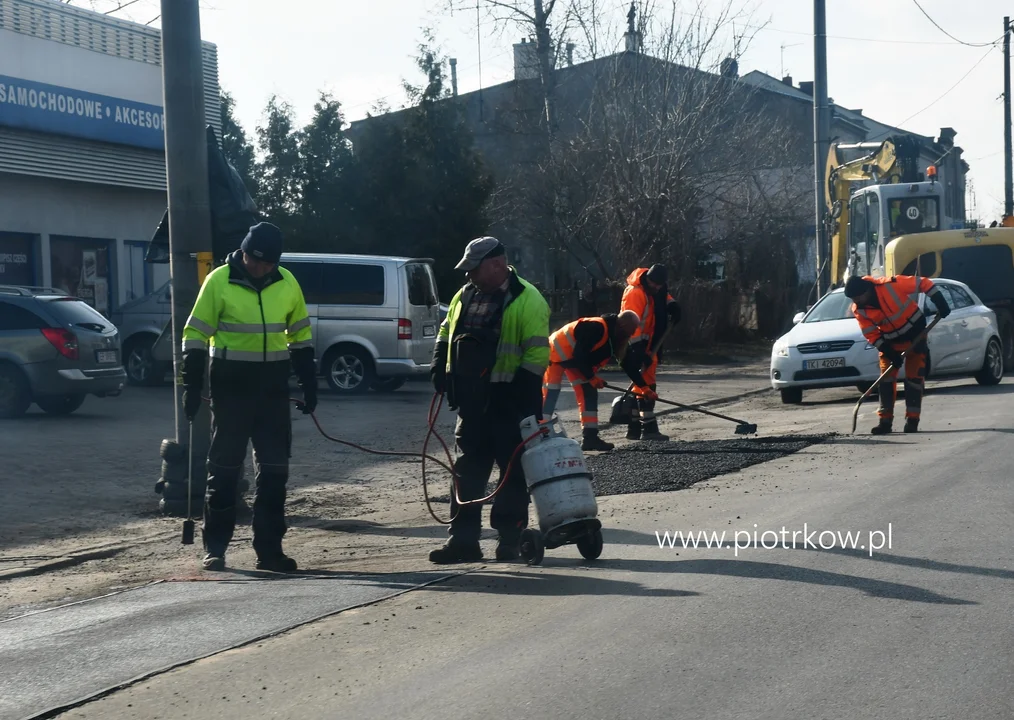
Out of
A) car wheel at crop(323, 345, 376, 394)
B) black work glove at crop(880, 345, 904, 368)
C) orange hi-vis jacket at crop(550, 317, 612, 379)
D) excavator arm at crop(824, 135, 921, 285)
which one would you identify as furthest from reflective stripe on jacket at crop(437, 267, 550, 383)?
excavator arm at crop(824, 135, 921, 285)

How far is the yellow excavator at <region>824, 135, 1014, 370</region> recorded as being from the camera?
21562 millimetres

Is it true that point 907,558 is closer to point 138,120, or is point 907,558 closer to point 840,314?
point 840,314

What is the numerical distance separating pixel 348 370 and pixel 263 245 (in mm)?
12116

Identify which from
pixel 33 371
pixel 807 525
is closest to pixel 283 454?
pixel 807 525

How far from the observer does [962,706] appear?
14.6 ft

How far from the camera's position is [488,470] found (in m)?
7.37

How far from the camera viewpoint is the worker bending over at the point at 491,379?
715cm

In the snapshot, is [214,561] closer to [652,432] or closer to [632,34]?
[652,432]

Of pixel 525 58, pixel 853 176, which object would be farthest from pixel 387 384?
pixel 525 58

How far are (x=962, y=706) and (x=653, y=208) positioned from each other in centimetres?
2374

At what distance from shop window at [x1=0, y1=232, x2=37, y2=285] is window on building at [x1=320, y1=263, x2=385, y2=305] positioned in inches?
245

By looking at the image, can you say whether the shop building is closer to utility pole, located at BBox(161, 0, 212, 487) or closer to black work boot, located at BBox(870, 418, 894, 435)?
utility pole, located at BBox(161, 0, 212, 487)

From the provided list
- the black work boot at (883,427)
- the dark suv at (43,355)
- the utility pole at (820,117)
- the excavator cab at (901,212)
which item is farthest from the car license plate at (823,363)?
the dark suv at (43,355)

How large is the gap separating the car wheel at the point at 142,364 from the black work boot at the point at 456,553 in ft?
46.2
